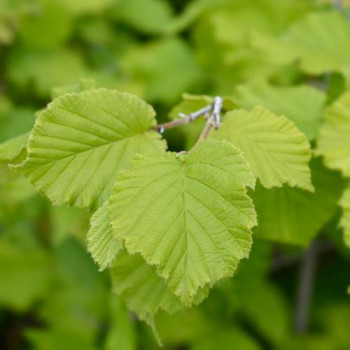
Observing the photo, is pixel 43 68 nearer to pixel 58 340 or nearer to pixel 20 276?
pixel 20 276

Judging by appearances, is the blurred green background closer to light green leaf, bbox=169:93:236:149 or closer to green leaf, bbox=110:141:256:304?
light green leaf, bbox=169:93:236:149

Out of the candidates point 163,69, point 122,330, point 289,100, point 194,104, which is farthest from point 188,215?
point 163,69

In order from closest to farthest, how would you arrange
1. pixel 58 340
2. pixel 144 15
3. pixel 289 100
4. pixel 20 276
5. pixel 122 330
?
pixel 289 100 < pixel 122 330 < pixel 58 340 < pixel 20 276 < pixel 144 15

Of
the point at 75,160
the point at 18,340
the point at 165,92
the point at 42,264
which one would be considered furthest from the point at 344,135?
the point at 18,340

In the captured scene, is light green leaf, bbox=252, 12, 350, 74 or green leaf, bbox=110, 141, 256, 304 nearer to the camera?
green leaf, bbox=110, 141, 256, 304

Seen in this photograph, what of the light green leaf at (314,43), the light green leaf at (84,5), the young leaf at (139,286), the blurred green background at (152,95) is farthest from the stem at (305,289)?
the light green leaf at (84,5)

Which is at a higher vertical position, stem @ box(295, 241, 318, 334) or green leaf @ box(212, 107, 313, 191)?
green leaf @ box(212, 107, 313, 191)

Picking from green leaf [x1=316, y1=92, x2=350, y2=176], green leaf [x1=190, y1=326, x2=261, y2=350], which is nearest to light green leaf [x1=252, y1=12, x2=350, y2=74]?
green leaf [x1=316, y1=92, x2=350, y2=176]
